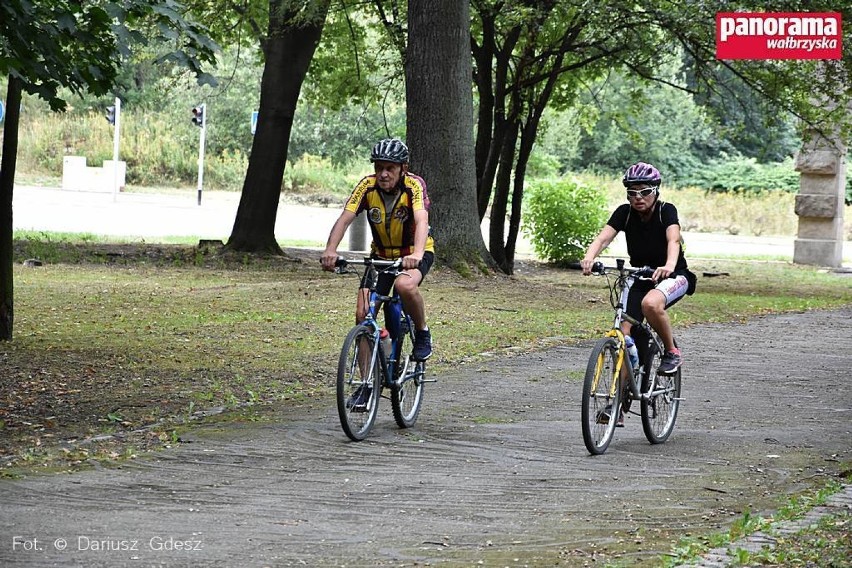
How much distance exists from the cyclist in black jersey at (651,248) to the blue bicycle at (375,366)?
1.25m

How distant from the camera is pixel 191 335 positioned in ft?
44.5

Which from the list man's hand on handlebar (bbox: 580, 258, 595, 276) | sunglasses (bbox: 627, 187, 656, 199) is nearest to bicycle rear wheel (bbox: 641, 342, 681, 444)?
man's hand on handlebar (bbox: 580, 258, 595, 276)

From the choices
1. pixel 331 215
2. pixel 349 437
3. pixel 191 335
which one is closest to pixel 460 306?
pixel 191 335

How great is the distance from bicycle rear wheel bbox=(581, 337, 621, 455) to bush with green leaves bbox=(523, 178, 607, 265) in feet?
68.8

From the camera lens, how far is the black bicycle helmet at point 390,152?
845 cm

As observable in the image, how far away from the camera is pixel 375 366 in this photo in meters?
8.54

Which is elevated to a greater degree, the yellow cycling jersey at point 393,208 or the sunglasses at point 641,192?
the sunglasses at point 641,192

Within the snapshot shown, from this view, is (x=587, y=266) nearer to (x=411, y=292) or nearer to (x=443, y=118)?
(x=411, y=292)

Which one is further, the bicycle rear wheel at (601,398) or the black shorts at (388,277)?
the black shorts at (388,277)

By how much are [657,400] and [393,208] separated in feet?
6.80

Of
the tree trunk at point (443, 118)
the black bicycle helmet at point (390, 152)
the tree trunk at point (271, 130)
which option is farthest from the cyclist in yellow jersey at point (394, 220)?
the tree trunk at point (271, 130)

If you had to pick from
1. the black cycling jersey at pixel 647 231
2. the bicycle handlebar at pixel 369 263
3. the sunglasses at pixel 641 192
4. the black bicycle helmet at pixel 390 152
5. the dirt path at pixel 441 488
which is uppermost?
the black bicycle helmet at pixel 390 152

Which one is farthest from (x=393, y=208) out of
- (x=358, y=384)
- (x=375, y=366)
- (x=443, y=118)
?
(x=443, y=118)

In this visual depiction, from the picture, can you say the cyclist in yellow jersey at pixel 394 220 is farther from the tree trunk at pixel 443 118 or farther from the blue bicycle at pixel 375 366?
the tree trunk at pixel 443 118
